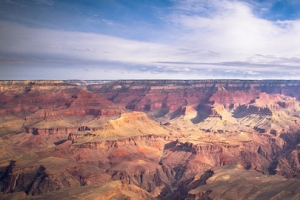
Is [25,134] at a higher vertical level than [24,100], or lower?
lower

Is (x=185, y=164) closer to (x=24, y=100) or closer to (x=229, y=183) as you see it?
(x=229, y=183)

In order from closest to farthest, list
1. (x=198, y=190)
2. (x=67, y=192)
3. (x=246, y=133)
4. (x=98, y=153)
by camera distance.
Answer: (x=67, y=192)
(x=198, y=190)
(x=98, y=153)
(x=246, y=133)

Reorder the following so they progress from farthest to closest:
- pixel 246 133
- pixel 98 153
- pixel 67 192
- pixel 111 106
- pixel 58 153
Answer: pixel 111 106 → pixel 246 133 → pixel 98 153 → pixel 58 153 → pixel 67 192

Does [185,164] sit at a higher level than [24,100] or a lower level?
lower

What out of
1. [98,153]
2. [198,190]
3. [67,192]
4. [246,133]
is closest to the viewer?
[67,192]

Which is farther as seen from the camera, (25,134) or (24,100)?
(24,100)

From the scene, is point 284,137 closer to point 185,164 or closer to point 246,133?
point 246,133

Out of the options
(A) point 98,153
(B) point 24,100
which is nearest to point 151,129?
(A) point 98,153

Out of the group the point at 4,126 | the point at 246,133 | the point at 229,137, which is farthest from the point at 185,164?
the point at 4,126

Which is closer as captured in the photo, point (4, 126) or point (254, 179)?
point (254, 179)
